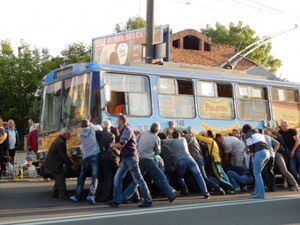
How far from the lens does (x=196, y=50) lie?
47.6 metres

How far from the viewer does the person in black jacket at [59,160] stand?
12875 mm

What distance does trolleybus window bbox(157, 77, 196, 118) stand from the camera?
51.2 feet

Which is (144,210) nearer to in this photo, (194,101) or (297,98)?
(194,101)

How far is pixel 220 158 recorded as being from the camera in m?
14.6

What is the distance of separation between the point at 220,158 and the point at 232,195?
3.70 feet

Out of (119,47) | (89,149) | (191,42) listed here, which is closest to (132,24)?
(191,42)

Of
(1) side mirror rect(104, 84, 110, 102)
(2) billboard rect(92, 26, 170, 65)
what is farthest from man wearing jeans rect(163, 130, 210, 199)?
(2) billboard rect(92, 26, 170, 65)

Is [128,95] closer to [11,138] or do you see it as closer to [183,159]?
[183,159]

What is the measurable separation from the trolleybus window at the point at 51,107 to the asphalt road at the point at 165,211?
209 cm

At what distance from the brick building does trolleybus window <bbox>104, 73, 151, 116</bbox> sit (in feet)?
96.2

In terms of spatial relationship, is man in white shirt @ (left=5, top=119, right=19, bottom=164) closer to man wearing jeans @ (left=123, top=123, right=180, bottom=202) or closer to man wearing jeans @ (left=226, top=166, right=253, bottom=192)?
man wearing jeans @ (left=226, top=166, right=253, bottom=192)

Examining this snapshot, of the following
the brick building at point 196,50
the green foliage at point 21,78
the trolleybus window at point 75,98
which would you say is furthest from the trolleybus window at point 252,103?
the brick building at point 196,50

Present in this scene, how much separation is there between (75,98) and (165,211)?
4855mm

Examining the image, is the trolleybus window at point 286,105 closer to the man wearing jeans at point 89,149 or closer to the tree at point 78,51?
the man wearing jeans at point 89,149
